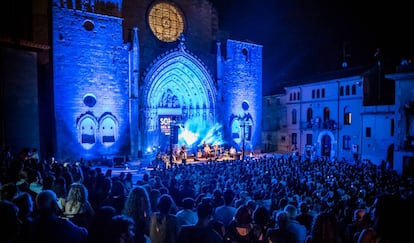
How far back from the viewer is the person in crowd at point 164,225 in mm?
4199

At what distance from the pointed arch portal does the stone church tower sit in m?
0.10

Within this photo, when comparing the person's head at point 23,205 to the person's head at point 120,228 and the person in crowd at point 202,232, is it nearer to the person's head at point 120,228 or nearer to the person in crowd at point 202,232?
the person's head at point 120,228

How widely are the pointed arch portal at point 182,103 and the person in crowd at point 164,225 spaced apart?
22030mm

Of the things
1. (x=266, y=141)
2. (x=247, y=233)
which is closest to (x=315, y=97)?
(x=266, y=141)

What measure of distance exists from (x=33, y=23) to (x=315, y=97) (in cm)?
2843

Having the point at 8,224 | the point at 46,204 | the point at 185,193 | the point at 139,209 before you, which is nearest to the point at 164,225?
the point at 139,209

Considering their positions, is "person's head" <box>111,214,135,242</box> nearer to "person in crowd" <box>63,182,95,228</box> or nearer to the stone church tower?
"person in crowd" <box>63,182,95,228</box>

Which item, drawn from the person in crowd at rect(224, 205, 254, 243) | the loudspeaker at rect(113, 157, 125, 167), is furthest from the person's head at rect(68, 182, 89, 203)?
the loudspeaker at rect(113, 157, 125, 167)

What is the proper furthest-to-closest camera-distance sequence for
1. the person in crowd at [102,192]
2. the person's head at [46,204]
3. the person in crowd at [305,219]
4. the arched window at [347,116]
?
1. the arched window at [347,116]
2. the person in crowd at [102,192]
3. the person in crowd at [305,219]
4. the person's head at [46,204]

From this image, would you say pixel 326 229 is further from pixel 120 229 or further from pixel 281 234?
pixel 120 229

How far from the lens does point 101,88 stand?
23188 millimetres

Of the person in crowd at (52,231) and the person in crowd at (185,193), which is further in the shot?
the person in crowd at (185,193)

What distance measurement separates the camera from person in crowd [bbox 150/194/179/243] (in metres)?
4.20

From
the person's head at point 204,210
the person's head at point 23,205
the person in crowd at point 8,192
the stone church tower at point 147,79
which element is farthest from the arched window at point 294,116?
the person's head at point 23,205
